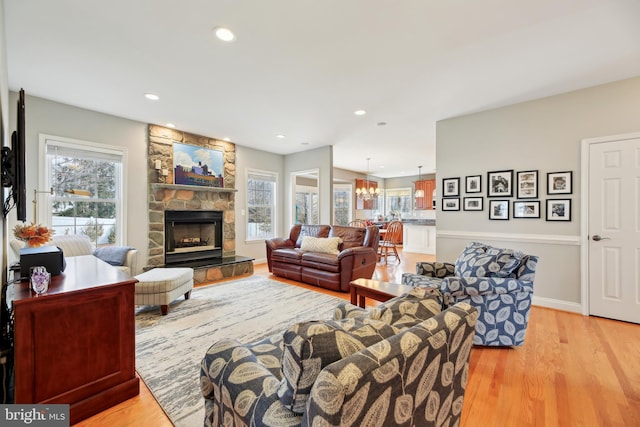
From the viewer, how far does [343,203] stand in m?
9.63

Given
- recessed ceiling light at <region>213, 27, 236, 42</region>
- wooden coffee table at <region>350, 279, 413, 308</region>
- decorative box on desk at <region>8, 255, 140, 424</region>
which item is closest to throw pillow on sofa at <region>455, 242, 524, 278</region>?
wooden coffee table at <region>350, 279, 413, 308</region>

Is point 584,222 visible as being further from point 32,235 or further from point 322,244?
point 32,235

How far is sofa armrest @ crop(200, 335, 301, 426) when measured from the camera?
35.2 inches

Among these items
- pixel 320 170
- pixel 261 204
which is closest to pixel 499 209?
pixel 320 170

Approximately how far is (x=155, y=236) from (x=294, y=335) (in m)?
4.59

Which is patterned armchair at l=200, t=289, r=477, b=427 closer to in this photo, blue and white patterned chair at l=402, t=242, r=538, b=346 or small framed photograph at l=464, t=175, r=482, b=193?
blue and white patterned chair at l=402, t=242, r=538, b=346

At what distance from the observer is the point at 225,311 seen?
10.3 feet

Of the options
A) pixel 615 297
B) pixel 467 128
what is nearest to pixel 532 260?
pixel 615 297

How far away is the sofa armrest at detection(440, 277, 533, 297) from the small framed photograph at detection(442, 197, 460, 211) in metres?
1.93

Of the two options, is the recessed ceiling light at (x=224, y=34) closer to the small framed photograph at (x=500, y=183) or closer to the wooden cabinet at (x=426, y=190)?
the small framed photograph at (x=500, y=183)

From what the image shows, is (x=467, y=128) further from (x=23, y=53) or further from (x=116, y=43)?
(x=23, y=53)

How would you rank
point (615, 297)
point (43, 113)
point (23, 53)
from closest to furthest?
point (23, 53) → point (615, 297) → point (43, 113)

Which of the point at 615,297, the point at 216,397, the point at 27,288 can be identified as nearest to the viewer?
the point at 216,397

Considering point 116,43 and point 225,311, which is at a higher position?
point 116,43
